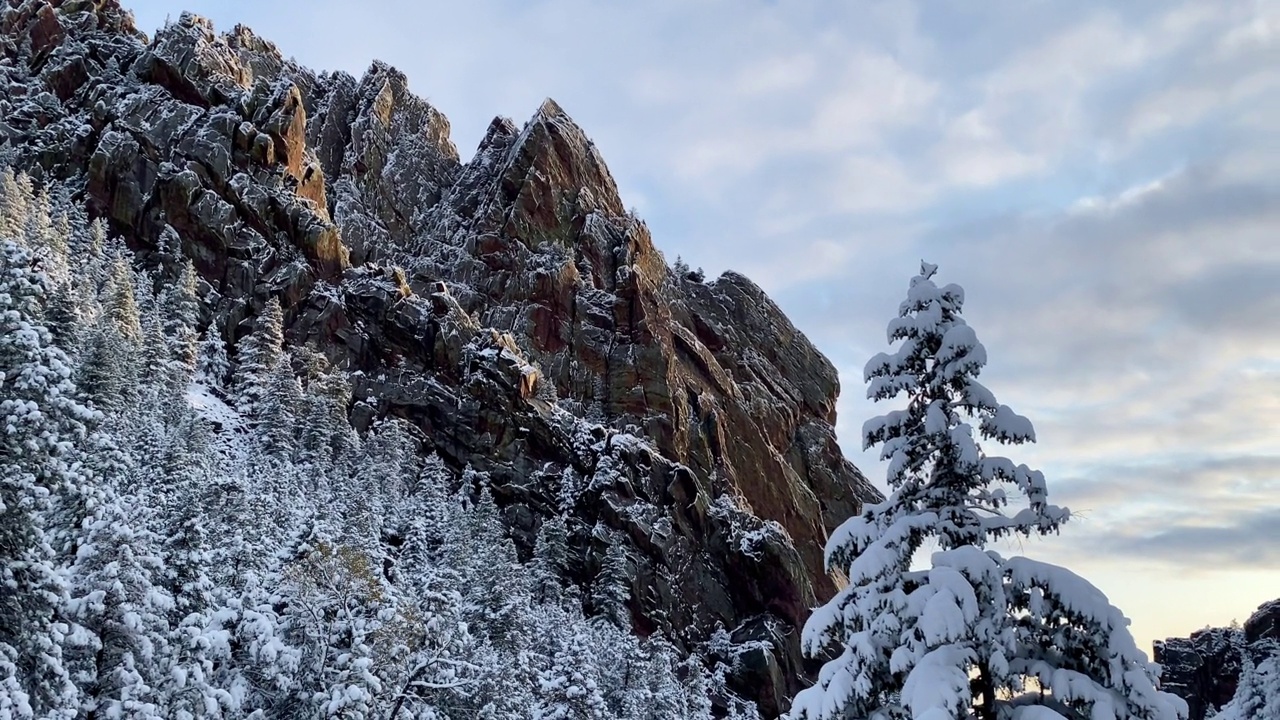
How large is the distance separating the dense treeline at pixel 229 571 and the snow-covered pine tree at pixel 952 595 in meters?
16.5

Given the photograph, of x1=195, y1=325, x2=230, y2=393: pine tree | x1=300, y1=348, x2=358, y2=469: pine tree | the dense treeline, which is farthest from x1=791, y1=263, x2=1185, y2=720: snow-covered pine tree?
x1=195, y1=325, x2=230, y2=393: pine tree

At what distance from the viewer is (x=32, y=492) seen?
805 inches

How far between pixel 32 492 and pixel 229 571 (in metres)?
8.51

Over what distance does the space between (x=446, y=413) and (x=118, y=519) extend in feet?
196

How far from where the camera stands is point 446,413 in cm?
8125

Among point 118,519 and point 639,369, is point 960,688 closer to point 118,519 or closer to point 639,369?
point 118,519

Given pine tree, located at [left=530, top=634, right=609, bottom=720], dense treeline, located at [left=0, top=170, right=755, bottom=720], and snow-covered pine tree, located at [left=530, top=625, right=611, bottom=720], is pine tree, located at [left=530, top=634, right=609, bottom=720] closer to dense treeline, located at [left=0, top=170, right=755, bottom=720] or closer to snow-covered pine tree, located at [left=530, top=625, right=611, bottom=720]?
snow-covered pine tree, located at [left=530, top=625, right=611, bottom=720]

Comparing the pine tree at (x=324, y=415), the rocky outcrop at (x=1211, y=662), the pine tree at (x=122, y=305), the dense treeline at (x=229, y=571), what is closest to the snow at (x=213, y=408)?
the dense treeline at (x=229, y=571)

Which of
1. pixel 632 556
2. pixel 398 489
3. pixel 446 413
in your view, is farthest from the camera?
pixel 446 413

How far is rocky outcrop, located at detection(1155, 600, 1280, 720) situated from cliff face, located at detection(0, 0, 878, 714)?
3886 centimetres

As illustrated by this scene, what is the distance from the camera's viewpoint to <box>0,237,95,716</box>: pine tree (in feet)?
62.9

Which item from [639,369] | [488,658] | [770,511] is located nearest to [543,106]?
[639,369]

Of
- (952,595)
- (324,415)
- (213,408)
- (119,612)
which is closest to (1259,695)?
(952,595)

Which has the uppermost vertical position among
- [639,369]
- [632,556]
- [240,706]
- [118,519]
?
[639,369]
